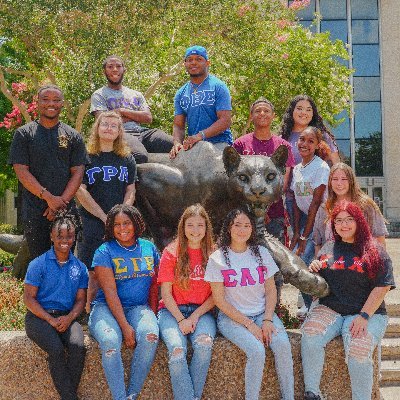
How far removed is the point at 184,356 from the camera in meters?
4.05

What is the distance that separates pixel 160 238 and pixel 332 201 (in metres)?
1.53

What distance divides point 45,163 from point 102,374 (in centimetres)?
165

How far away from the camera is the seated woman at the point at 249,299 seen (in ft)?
13.5

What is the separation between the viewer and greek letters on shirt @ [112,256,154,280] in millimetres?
4328

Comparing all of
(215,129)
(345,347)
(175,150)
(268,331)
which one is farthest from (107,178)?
(345,347)

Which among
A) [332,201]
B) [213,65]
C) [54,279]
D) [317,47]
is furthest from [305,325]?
[317,47]

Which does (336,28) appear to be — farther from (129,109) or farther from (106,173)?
(106,173)

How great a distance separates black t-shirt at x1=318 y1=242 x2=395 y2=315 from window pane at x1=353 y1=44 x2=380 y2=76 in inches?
1207

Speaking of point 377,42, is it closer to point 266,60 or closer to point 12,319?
point 266,60

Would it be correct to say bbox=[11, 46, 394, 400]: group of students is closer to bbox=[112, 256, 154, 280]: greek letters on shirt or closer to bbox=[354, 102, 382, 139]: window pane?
bbox=[112, 256, 154, 280]: greek letters on shirt

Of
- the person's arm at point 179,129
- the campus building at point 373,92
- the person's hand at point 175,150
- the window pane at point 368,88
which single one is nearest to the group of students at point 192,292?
the person's hand at point 175,150

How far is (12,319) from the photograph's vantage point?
6.33 meters

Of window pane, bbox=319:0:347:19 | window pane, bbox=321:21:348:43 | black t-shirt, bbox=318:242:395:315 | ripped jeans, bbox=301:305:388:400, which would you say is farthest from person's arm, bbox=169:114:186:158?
window pane, bbox=319:0:347:19

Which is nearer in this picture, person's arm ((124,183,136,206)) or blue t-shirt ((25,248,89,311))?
blue t-shirt ((25,248,89,311))
